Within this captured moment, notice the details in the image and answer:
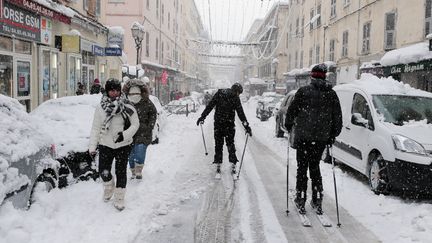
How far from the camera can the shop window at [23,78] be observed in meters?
12.7

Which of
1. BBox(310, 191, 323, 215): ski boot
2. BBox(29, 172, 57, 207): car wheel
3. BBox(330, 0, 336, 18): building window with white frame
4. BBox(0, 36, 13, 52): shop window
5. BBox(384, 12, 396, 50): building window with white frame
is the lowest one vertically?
BBox(310, 191, 323, 215): ski boot

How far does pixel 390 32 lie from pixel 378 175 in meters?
14.6

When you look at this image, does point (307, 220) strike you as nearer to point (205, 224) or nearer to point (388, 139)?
point (205, 224)

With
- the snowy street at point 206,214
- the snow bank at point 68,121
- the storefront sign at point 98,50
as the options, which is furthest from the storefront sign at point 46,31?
the snowy street at point 206,214

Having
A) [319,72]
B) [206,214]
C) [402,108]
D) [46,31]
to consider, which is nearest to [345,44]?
[46,31]

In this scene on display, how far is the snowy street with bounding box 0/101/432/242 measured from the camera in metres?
4.82

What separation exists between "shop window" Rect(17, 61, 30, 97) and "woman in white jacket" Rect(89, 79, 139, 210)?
822 cm

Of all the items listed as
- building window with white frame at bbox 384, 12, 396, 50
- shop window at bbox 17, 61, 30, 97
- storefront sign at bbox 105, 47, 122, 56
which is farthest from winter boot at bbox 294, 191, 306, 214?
building window with white frame at bbox 384, 12, 396, 50

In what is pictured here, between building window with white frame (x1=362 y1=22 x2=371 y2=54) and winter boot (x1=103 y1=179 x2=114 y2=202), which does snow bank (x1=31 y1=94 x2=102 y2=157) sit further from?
building window with white frame (x1=362 y1=22 x2=371 y2=54)

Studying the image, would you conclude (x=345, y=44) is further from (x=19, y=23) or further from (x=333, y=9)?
(x=19, y=23)

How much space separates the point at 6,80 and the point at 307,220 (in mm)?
9864

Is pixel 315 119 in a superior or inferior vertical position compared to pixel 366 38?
inferior

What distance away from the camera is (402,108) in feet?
25.7

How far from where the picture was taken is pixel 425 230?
5.11 meters
